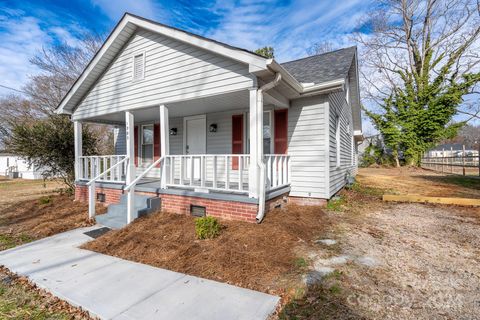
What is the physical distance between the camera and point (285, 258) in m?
3.56

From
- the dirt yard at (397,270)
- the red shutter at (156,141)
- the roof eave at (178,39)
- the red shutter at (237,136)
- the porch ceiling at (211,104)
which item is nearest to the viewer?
the dirt yard at (397,270)

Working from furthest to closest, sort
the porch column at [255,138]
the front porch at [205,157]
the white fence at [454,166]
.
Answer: the white fence at [454,166]
the front porch at [205,157]
the porch column at [255,138]

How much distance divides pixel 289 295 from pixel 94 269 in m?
2.83

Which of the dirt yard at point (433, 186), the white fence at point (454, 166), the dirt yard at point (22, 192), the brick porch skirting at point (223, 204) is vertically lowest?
the dirt yard at point (22, 192)

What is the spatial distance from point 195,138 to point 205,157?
2.86 meters

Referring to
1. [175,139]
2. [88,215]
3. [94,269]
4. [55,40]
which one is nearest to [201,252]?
[94,269]

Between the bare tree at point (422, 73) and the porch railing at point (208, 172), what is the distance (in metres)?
17.7

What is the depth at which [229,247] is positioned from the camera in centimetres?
395

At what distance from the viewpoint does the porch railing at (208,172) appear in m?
5.68

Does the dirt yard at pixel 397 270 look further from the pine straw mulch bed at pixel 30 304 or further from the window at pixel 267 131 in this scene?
the window at pixel 267 131

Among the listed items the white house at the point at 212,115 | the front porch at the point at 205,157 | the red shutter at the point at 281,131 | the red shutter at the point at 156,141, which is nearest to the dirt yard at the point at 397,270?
the white house at the point at 212,115

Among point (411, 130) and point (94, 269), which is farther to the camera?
point (411, 130)

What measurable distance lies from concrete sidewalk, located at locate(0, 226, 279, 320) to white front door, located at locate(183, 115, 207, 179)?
4438 mm

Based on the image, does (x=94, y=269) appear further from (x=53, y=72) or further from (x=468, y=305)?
(x=53, y=72)
